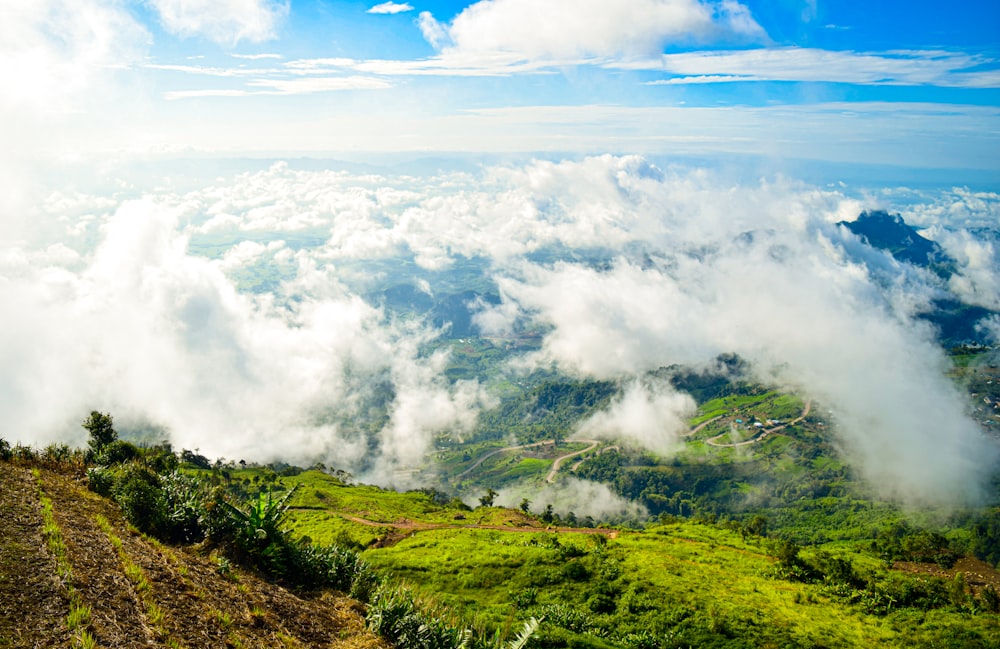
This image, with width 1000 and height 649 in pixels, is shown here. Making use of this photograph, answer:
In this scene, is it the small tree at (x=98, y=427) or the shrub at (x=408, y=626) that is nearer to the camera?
the shrub at (x=408, y=626)

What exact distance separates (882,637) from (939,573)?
2697 centimetres

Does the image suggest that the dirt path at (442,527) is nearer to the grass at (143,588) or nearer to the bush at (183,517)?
the bush at (183,517)

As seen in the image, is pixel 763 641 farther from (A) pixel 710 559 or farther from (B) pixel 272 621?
(B) pixel 272 621

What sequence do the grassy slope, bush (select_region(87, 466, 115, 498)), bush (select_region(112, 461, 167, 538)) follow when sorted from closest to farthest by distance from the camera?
bush (select_region(112, 461, 167, 538))
bush (select_region(87, 466, 115, 498))
the grassy slope

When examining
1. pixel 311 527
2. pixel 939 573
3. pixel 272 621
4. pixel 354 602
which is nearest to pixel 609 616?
pixel 354 602

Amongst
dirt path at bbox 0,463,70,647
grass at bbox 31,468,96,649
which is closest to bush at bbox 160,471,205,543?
grass at bbox 31,468,96,649

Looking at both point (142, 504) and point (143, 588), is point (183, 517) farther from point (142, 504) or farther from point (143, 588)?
point (143, 588)

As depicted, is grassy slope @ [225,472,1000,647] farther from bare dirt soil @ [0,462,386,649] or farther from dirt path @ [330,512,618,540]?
dirt path @ [330,512,618,540]

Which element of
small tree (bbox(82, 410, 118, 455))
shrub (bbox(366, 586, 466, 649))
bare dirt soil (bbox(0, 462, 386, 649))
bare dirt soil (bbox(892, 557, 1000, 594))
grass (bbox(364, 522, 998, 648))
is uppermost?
bare dirt soil (bbox(892, 557, 1000, 594))

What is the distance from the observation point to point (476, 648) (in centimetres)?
1127

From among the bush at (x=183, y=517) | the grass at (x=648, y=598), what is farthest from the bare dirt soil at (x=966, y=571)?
the bush at (x=183, y=517)

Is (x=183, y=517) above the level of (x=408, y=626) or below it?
below

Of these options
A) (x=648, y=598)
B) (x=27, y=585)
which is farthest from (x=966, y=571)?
(x=27, y=585)

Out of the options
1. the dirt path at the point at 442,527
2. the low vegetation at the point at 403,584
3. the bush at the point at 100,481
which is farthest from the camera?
the dirt path at the point at 442,527
